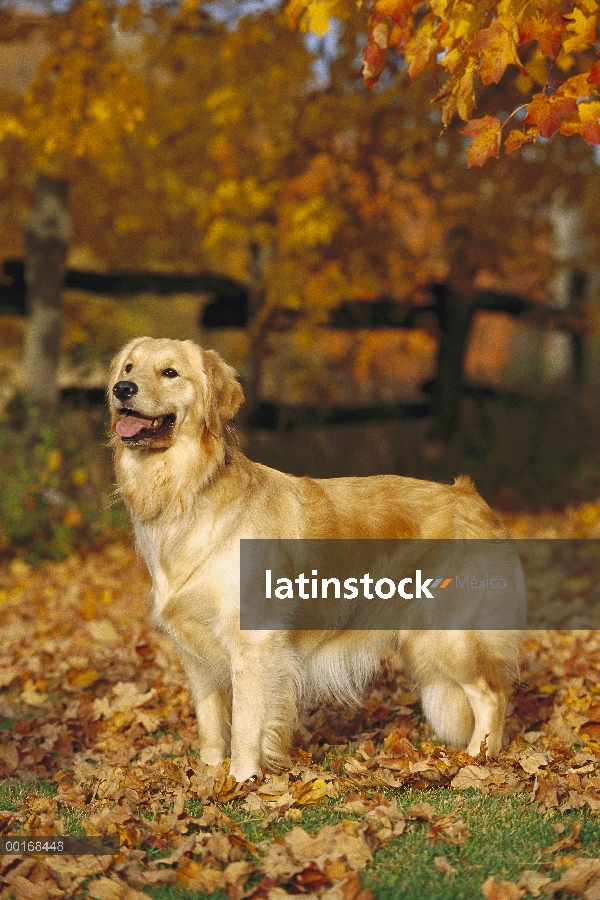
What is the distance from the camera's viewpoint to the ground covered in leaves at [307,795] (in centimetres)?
302

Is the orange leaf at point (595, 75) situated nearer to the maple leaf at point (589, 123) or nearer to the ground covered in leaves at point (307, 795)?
the maple leaf at point (589, 123)

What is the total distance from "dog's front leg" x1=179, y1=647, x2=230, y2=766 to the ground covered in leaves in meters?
0.09

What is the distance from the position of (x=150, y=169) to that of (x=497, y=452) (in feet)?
19.5

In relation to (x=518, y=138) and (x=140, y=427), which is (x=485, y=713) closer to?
(x=140, y=427)

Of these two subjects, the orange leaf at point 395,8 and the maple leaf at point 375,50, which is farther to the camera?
the maple leaf at point 375,50

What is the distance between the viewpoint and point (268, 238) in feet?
34.3

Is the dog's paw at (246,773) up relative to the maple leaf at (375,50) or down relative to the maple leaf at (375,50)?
down

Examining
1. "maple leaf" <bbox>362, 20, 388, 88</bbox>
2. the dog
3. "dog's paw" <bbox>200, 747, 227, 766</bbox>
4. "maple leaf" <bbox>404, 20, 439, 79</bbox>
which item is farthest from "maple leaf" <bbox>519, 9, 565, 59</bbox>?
"dog's paw" <bbox>200, 747, 227, 766</bbox>

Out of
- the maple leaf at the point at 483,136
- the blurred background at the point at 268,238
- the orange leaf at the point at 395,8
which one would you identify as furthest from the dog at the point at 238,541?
the blurred background at the point at 268,238

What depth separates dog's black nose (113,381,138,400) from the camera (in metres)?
3.89

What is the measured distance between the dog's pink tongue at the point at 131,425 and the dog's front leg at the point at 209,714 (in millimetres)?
1076

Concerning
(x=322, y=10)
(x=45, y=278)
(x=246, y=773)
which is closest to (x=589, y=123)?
(x=322, y=10)

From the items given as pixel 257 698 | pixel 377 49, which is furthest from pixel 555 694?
pixel 377 49

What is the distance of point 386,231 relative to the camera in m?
11.8
